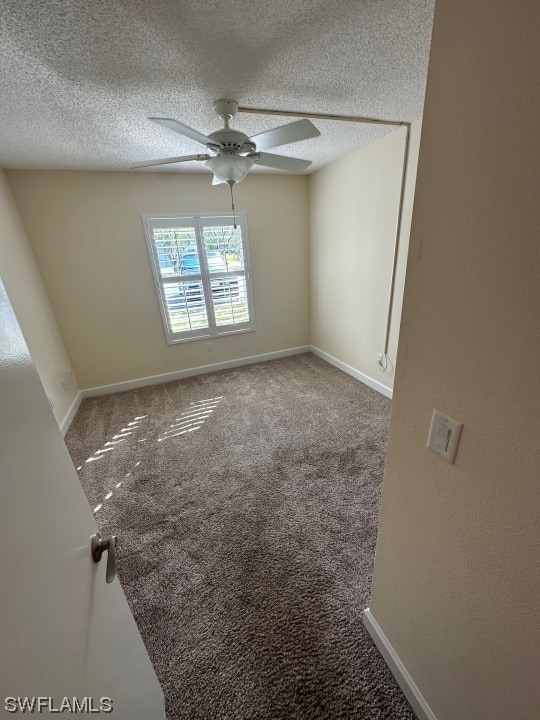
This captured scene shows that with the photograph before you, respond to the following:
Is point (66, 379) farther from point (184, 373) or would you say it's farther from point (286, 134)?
point (286, 134)

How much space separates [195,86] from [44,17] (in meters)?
0.64

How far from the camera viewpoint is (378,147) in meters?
2.39

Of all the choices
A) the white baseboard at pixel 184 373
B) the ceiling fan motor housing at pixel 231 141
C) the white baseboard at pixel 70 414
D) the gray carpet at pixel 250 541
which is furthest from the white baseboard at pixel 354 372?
the white baseboard at pixel 70 414

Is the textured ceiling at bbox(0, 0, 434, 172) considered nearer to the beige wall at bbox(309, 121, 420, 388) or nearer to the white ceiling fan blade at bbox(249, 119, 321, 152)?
the white ceiling fan blade at bbox(249, 119, 321, 152)

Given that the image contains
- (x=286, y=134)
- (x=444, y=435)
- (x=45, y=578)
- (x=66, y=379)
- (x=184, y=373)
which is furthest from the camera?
(x=184, y=373)

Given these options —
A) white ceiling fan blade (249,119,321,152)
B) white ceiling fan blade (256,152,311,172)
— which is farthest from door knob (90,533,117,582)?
white ceiling fan blade (256,152,311,172)

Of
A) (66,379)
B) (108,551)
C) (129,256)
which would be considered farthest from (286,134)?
(66,379)

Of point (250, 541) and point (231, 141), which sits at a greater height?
point (231, 141)

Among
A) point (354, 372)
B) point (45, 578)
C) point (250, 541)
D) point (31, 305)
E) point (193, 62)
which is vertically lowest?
point (250, 541)

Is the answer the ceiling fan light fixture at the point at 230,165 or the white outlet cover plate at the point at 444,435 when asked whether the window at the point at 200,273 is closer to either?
the ceiling fan light fixture at the point at 230,165

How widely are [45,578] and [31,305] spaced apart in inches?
109

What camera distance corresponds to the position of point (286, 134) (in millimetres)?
1521

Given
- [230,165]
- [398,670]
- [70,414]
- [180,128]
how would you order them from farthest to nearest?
[70,414] < [230,165] < [180,128] < [398,670]

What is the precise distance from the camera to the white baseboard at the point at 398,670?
94 cm
